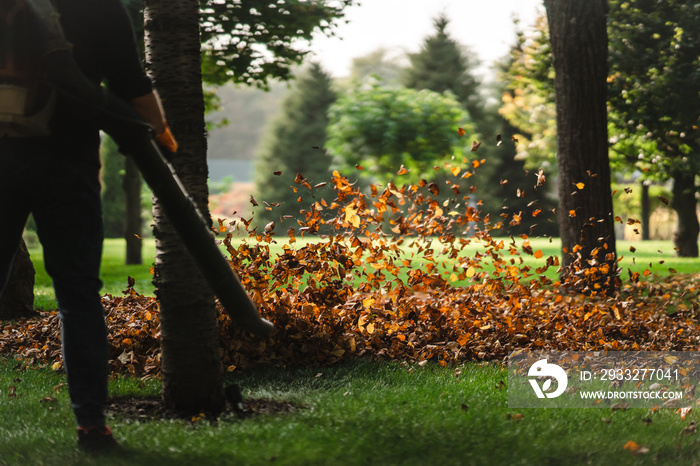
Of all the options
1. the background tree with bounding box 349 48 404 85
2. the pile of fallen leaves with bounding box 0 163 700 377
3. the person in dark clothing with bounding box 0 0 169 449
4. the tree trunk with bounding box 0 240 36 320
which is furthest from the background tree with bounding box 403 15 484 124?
the person in dark clothing with bounding box 0 0 169 449

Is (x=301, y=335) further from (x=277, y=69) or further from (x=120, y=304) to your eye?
(x=277, y=69)

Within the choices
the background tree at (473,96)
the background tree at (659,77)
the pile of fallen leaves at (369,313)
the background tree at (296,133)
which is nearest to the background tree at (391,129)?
the background tree at (659,77)

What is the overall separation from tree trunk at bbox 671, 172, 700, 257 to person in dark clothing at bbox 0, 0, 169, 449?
1814 centimetres

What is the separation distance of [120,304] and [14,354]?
92 cm

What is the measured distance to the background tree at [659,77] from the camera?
1377 cm

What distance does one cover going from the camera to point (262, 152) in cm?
4284

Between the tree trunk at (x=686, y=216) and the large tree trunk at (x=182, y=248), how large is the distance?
17526 millimetres

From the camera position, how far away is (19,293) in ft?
23.4

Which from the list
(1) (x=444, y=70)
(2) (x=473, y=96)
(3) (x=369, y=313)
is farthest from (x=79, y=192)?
Result: (1) (x=444, y=70)

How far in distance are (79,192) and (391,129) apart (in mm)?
16480

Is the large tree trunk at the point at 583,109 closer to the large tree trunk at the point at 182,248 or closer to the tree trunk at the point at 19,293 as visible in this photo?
the large tree trunk at the point at 182,248

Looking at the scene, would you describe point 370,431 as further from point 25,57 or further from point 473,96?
point 473,96

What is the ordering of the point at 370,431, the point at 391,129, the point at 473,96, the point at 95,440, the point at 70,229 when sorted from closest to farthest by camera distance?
the point at 70,229 → the point at 95,440 → the point at 370,431 → the point at 391,129 → the point at 473,96

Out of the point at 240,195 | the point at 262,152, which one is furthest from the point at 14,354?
the point at 240,195
